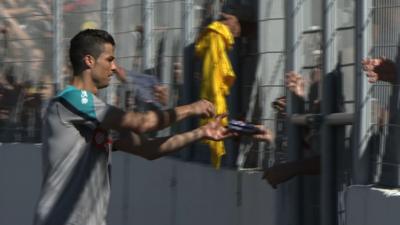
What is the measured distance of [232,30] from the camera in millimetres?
9148

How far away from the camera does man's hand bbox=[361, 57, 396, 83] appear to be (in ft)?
23.2

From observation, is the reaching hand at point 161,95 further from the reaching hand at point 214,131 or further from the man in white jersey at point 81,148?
the man in white jersey at point 81,148

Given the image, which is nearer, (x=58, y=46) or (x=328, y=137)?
(x=328, y=137)

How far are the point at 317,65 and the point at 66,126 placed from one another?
9.75ft

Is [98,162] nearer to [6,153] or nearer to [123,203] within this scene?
[123,203]

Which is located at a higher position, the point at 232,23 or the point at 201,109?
the point at 232,23

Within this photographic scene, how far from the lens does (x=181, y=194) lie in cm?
997

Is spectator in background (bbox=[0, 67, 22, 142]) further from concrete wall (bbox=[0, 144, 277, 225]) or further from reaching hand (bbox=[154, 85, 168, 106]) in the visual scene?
reaching hand (bbox=[154, 85, 168, 106])

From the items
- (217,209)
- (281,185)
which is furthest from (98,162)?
(217,209)

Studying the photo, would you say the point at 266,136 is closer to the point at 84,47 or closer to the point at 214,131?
the point at 214,131

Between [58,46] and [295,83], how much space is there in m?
4.96

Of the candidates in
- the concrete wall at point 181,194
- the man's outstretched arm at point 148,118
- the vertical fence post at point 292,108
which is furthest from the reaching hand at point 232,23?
the man's outstretched arm at point 148,118

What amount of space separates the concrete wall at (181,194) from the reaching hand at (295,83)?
83 cm

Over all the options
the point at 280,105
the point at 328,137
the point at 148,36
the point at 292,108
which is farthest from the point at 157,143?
the point at 148,36
